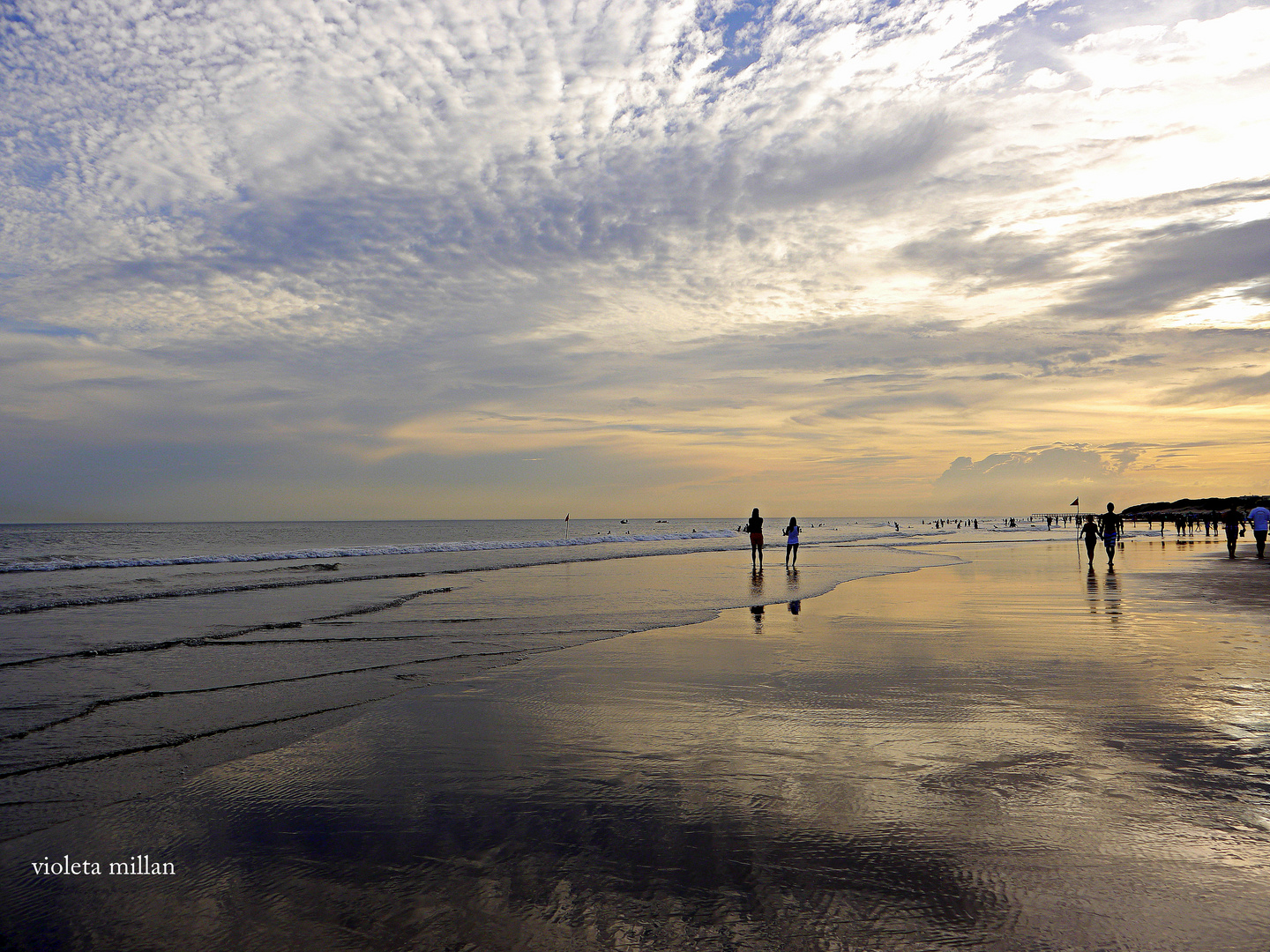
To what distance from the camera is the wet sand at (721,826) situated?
12.3ft

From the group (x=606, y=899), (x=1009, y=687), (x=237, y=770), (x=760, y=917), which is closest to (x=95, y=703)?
(x=237, y=770)

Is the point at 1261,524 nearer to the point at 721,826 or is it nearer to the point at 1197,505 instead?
the point at 721,826

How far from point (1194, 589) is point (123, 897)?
2396 cm

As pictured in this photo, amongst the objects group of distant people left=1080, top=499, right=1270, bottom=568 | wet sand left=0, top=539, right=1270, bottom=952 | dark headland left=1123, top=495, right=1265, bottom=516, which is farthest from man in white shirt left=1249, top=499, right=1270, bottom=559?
dark headland left=1123, top=495, right=1265, bottom=516

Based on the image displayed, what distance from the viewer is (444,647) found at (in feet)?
42.0

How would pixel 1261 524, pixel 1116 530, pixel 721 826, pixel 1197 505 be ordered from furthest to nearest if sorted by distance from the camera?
pixel 1197 505, pixel 1261 524, pixel 1116 530, pixel 721 826

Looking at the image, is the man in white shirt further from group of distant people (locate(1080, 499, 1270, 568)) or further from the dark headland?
the dark headland

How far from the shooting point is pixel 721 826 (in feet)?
16.0

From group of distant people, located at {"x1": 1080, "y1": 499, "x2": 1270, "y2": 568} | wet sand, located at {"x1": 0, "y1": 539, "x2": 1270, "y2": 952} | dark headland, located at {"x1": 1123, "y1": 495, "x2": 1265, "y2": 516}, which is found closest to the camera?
wet sand, located at {"x1": 0, "y1": 539, "x2": 1270, "y2": 952}

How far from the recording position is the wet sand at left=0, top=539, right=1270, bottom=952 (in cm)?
376

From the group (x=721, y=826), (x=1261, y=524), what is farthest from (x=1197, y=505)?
(x=721, y=826)

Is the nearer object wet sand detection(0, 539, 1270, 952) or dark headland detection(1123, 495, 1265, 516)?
wet sand detection(0, 539, 1270, 952)

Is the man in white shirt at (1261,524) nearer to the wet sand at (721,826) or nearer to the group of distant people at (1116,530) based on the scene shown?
the group of distant people at (1116,530)

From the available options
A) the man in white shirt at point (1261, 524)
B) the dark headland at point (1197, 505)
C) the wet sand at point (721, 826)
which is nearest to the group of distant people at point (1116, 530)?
the man in white shirt at point (1261, 524)
